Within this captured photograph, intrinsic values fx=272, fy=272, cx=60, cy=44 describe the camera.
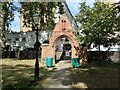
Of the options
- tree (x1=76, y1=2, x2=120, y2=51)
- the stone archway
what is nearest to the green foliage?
the stone archway

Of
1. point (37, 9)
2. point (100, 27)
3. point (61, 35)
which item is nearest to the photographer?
point (100, 27)

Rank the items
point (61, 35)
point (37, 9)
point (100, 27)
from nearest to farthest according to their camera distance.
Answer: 1. point (100, 27)
2. point (61, 35)
3. point (37, 9)

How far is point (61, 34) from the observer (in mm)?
36750

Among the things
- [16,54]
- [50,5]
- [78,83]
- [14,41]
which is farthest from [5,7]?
[78,83]

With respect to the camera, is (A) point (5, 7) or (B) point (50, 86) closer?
(B) point (50, 86)

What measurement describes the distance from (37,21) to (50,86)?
4.93 m

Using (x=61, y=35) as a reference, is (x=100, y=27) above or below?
above

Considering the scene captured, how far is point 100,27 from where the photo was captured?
35.9 meters

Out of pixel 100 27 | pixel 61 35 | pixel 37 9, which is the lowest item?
pixel 61 35

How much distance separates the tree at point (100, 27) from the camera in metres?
35.8

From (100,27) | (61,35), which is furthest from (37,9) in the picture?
(100,27)

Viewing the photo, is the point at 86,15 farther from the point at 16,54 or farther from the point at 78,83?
the point at 78,83

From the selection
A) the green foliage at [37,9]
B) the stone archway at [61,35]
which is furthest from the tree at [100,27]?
the green foliage at [37,9]

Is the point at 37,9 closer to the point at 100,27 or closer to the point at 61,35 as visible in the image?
the point at 61,35
